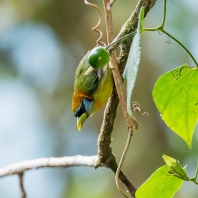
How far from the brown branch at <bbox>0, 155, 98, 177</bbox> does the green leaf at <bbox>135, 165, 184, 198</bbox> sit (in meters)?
0.28

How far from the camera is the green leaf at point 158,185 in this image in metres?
0.58

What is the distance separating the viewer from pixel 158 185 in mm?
586

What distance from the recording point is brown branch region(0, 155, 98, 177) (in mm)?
914

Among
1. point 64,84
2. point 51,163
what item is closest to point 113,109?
point 51,163

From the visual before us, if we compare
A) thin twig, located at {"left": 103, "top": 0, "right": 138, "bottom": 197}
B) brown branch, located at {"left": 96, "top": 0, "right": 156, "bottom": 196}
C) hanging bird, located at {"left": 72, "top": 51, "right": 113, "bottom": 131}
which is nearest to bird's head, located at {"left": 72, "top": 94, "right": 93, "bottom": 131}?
hanging bird, located at {"left": 72, "top": 51, "right": 113, "bottom": 131}

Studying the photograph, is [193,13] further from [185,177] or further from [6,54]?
[185,177]

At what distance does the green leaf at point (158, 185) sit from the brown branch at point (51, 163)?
275mm

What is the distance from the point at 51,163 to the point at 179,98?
0.51 m

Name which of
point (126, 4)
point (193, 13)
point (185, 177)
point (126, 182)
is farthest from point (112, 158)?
point (126, 4)

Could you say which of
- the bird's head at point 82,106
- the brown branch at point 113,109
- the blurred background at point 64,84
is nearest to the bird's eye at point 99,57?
the brown branch at point 113,109

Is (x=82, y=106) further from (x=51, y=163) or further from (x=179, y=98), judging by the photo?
(x=179, y=98)

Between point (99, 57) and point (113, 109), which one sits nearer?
point (99, 57)

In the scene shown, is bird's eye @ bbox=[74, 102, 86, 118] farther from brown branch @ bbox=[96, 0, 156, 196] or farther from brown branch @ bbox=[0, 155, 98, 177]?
brown branch @ bbox=[96, 0, 156, 196]

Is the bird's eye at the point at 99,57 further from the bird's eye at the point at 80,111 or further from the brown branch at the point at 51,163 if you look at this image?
the bird's eye at the point at 80,111
